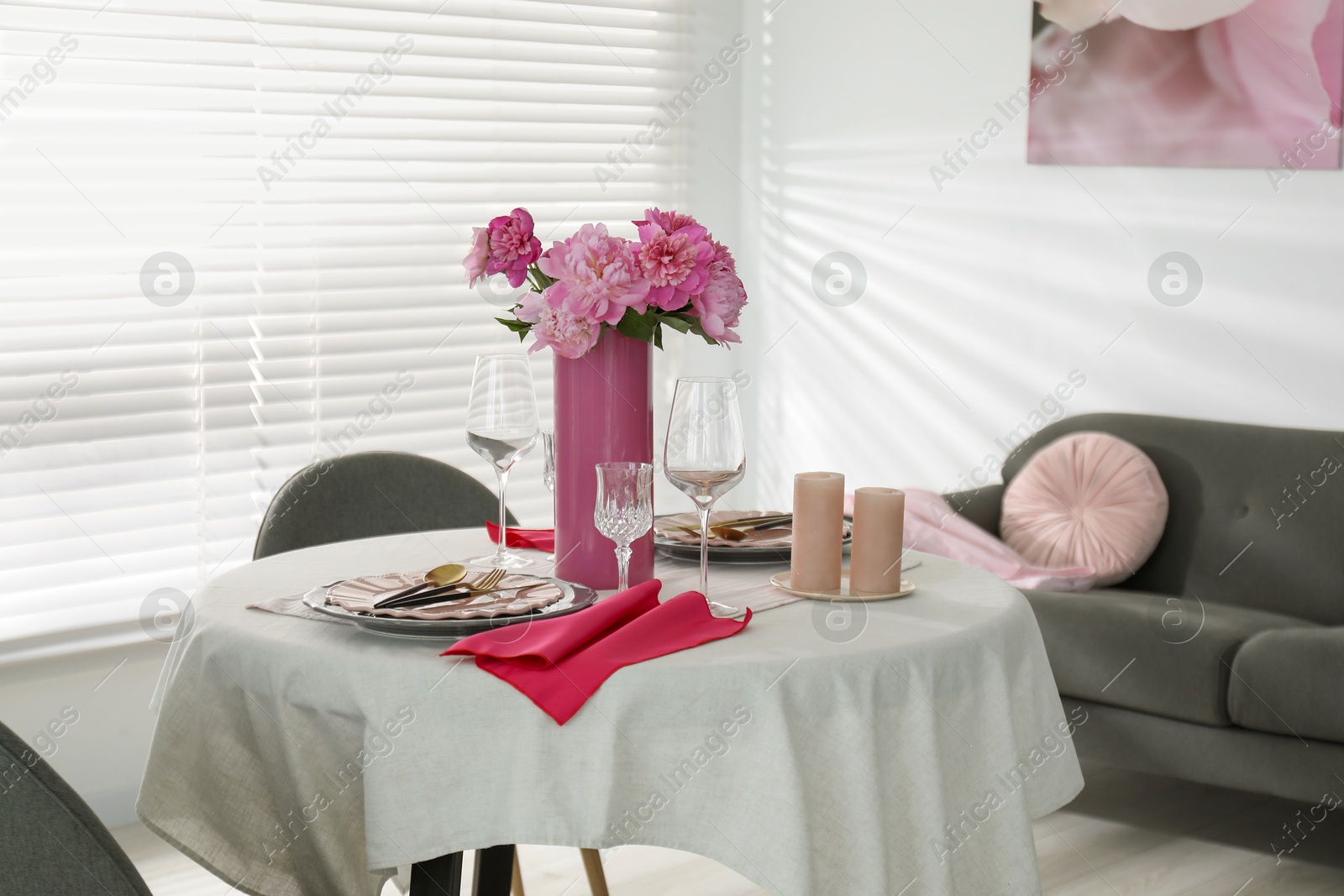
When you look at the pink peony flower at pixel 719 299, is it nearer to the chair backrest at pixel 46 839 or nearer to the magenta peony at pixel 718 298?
the magenta peony at pixel 718 298

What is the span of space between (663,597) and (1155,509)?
1808mm

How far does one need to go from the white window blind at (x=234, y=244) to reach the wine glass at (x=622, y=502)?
189 cm

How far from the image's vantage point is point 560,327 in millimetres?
1465

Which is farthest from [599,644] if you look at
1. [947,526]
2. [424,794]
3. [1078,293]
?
[1078,293]

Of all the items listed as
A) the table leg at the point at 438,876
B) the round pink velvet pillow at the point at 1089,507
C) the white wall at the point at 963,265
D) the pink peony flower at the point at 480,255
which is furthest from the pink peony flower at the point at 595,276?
the white wall at the point at 963,265

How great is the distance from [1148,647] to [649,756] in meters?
1.64

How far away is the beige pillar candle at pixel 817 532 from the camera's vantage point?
1.53 m

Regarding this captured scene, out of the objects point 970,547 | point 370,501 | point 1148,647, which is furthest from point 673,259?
point 970,547

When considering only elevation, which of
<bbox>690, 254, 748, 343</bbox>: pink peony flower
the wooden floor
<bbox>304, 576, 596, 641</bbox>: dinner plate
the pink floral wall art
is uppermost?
the pink floral wall art

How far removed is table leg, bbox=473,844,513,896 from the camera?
163 centimetres

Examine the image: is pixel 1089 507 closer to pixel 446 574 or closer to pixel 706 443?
pixel 706 443

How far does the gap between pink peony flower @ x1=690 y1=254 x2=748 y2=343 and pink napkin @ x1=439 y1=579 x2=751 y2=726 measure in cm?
32

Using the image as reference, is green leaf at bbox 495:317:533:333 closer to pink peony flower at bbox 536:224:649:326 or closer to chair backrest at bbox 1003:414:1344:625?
pink peony flower at bbox 536:224:649:326

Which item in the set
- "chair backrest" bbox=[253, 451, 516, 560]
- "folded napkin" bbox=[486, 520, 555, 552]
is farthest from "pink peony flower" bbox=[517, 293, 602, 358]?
"chair backrest" bbox=[253, 451, 516, 560]
